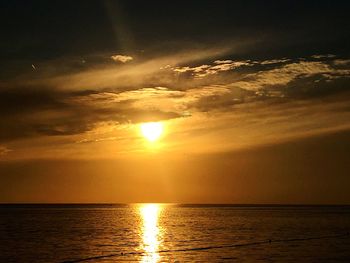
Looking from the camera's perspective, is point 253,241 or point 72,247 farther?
point 253,241

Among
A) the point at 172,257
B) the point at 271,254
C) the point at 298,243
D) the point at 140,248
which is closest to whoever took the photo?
the point at 172,257

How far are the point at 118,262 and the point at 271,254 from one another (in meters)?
18.1

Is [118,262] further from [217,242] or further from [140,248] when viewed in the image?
[217,242]

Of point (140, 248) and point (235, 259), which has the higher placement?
point (140, 248)

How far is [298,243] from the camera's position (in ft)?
230

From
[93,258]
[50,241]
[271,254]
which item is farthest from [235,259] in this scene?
[50,241]

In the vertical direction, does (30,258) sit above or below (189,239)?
below

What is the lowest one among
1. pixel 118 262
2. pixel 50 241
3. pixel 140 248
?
pixel 118 262

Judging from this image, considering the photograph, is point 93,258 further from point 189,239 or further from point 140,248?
point 189,239

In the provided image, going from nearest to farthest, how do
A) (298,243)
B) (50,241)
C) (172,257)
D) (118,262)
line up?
1. (118,262)
2. (172,257)
3. (298,243)
4. (50,241)

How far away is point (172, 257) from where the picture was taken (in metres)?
53.4

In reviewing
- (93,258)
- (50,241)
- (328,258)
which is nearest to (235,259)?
(328,258)

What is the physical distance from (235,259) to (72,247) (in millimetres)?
23632

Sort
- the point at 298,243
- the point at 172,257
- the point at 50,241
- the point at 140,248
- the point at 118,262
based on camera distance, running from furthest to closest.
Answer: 1. the point at 50,241
2. the point at 298,243
3. the point at 140,248
4. the point at 172,257
5. the point at 118,262
